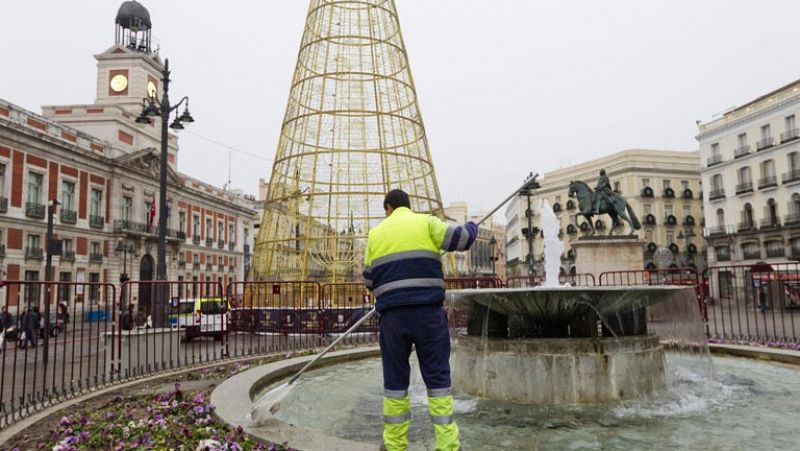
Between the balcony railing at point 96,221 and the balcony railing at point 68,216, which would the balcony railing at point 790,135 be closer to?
the balcony railing at point 96,221

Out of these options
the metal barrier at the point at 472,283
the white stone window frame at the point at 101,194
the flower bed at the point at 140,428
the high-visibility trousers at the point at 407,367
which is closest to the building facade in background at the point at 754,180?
the metal barrier at the point at 472,283

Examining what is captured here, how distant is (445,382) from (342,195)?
11.1 meters

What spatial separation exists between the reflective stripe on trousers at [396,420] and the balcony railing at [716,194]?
48520 millimetres

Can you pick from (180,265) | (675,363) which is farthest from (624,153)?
(675,363)

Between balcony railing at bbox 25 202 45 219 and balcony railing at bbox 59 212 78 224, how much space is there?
185cm

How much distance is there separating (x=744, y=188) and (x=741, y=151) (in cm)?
296

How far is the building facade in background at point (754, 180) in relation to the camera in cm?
3816

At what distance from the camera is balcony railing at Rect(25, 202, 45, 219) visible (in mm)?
30344

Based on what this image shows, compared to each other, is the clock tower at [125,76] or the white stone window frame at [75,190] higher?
the clock tower at [125,76]

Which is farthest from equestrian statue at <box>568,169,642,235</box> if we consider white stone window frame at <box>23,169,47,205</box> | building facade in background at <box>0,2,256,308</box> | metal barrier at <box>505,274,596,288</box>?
white stone window frame at <box>23,169,47,205</box>

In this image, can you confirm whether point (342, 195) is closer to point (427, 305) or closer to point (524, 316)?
point (524, 316)

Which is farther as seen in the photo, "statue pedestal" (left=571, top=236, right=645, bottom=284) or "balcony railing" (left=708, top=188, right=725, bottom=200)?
"balcony railing" (left=708, top=188, right=725, bottom=200)

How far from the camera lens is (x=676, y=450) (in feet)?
12.0

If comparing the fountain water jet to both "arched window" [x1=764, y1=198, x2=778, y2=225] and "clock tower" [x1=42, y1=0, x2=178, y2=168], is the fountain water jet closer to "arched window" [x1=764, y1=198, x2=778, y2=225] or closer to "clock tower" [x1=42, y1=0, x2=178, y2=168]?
"clock tower" [x1=42, y1=0, x2=178, y2=168]
